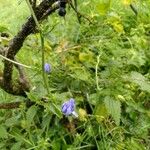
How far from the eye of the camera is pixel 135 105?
1842mm

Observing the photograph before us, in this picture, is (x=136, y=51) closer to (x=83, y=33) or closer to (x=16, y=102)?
(x=83, y=33)

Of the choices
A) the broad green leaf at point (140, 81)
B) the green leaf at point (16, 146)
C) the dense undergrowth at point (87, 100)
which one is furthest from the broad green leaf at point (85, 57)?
the green leaf at point (16, 146)

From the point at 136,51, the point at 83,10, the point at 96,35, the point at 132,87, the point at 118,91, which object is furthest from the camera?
the point at 83,10

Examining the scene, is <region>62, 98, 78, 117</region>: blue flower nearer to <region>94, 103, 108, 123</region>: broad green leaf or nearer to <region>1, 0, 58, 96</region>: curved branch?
<region>94, 103, 108, 123</region>: broad green leaf

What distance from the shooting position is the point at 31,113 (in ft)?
5.69

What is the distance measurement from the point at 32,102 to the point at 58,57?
0.75 feet

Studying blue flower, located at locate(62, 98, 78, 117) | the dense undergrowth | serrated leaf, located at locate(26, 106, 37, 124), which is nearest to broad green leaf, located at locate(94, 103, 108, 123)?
the dense undergrowth

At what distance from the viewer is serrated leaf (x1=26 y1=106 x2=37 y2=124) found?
173 cm

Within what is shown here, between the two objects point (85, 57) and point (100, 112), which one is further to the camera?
point (85, 57)

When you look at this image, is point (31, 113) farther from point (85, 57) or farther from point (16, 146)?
point (85, 57)

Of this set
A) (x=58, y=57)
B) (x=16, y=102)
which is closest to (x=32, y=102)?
(x=16, y=102)

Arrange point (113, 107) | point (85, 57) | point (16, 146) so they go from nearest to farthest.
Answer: point (113, 107)
point (16, 146)
point (85, 57)

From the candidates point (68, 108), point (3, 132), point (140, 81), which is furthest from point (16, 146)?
point (140, 81)

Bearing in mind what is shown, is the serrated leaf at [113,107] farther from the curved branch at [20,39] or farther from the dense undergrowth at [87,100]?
the curved branch at [20,39]
